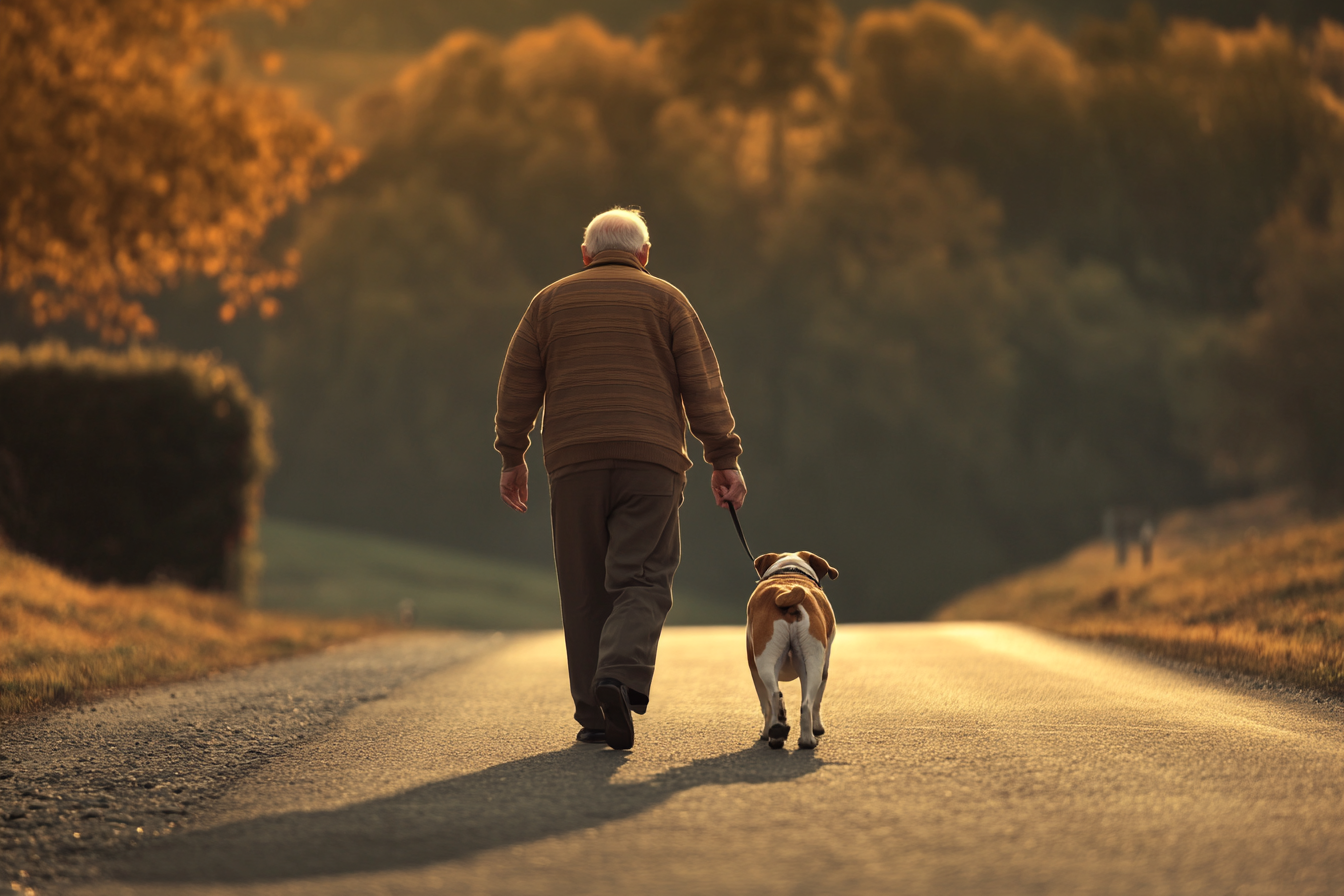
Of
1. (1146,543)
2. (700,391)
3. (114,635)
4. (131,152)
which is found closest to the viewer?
(700,391)

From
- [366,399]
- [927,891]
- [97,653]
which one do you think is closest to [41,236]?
[97,653]

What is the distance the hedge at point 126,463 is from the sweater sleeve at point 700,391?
10.3 meters

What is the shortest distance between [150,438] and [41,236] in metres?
4.33

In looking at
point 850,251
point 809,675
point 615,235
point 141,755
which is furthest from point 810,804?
point 850,251

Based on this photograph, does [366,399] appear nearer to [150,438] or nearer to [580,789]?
[150,438]

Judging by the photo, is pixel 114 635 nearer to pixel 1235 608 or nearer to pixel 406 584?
pixel 1235 608

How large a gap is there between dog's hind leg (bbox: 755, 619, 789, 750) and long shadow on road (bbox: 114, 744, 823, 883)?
0.17 meters

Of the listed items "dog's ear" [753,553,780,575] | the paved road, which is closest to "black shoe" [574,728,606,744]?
the paved road

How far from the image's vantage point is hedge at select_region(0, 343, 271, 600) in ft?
47.9

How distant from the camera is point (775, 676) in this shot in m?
5.54

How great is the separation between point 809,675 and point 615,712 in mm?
821

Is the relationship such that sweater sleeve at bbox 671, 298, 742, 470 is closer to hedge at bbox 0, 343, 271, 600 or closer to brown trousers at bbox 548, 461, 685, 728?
brown trousers at bbox 548, 461, 685, 728

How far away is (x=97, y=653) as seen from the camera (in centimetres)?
944

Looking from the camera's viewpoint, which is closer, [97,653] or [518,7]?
[97,653]
